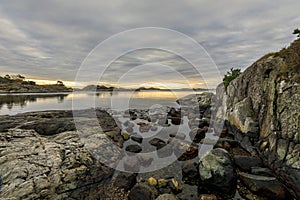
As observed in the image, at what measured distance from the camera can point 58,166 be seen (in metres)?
6.53

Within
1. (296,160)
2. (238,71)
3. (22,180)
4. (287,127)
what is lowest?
(22,180)

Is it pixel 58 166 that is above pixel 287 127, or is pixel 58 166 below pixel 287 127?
below

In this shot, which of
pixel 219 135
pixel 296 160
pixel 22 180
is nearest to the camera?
pixel 22 180

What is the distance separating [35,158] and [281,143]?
10292mm

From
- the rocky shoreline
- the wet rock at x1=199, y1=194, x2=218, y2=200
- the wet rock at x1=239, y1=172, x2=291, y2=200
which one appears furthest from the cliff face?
the wet rock at x1=199, y1=194, x2=218, y2=200

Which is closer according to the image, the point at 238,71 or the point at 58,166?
the point at 58,166

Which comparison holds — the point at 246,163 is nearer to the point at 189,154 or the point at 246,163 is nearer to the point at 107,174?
the point at 189,154

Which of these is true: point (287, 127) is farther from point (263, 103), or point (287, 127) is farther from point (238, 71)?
point (238, 71)

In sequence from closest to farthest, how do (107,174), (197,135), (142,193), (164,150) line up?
(142,193), (107,174), (164,150), (197,135)

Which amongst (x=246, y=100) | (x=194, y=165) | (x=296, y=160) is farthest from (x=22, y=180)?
(x=246, y=100)

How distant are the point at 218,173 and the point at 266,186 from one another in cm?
162

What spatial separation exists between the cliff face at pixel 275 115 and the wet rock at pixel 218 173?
1.94 m

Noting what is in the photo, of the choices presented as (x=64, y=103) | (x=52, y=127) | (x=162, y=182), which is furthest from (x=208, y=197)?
(x=64, y=103)

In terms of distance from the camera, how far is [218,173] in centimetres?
664
